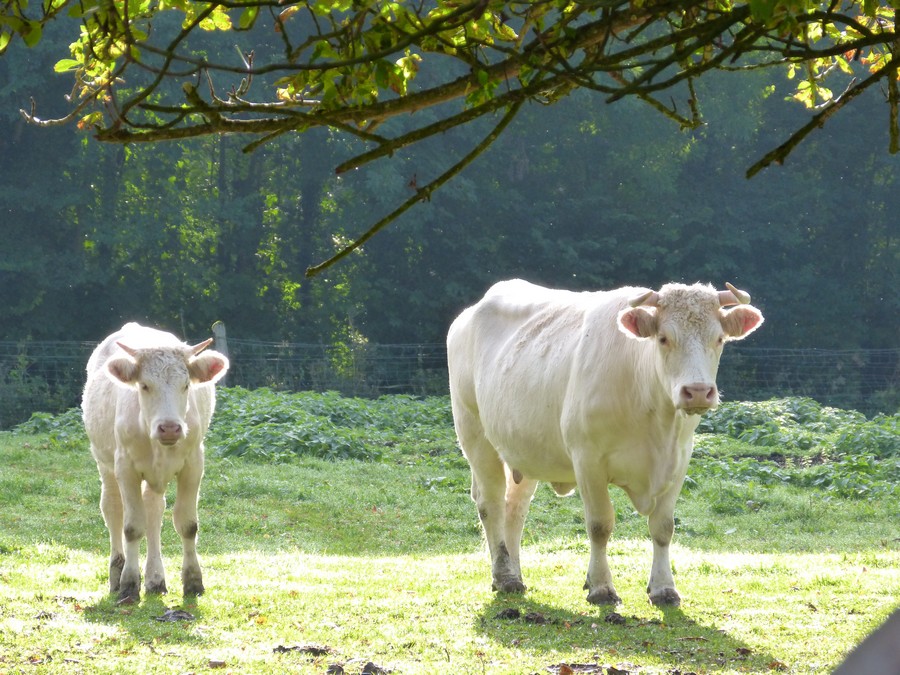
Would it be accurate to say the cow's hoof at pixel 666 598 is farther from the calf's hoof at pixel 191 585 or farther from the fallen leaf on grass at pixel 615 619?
the calf's hoof at pixel 191 585

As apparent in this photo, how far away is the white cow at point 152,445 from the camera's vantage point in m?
7.04

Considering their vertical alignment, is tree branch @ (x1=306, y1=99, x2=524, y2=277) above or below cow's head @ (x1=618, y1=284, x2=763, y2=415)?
above

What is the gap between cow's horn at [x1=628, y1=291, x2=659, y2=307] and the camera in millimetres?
6582

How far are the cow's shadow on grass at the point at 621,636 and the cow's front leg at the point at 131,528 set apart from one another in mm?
2028

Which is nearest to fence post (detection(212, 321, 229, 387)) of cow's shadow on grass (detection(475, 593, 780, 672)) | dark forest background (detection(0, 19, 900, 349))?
dark forest background (detection(0, 19, 900, 349))

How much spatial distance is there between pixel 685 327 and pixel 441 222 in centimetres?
2720

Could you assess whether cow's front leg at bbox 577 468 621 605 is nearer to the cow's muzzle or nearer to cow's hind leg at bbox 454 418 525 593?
cow's hind leg at bbox 454 418 525 593

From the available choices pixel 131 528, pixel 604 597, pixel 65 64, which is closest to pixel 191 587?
pixel 131 528

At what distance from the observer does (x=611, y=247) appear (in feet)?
109

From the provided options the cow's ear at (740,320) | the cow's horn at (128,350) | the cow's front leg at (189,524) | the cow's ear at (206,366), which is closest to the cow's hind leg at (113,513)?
the cow's front leg at (189,524)

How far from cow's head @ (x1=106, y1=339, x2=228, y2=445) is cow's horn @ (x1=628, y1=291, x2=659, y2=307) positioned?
2392mm

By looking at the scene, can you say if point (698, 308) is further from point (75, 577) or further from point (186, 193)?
point (186, 193)

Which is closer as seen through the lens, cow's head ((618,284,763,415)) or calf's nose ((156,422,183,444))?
cow's head ((618,284,763,415))

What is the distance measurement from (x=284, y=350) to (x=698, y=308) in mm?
A: 19438
